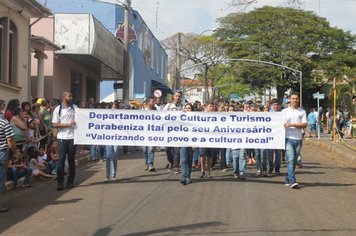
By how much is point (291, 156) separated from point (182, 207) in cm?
311

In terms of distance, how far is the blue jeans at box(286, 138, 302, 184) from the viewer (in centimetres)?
1072

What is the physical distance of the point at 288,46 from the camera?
54.3 m

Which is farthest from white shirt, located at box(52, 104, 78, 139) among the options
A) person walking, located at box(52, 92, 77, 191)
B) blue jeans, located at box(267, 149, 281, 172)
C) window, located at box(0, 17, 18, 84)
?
window, located at box(0, 17, 18, 84)

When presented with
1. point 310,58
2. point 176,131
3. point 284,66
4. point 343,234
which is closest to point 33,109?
point 176,131

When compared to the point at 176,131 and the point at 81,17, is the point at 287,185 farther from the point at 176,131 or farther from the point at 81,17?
the point at 81,17

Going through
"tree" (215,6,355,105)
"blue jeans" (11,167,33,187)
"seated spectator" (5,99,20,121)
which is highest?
"tree" (215,6,355,105)

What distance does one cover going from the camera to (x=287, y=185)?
11.1 m

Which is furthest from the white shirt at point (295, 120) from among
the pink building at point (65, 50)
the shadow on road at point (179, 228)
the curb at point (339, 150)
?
the pink building at point (65, 50)

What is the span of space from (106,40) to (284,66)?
1197 inches

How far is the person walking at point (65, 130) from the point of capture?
424 inches

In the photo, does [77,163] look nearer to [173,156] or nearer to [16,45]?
[173,156]

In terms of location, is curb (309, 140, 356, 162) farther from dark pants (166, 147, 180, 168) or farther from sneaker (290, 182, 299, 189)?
sneaker (290, 182, 299, 189)

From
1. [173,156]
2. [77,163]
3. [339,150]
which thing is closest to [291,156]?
[173,156]

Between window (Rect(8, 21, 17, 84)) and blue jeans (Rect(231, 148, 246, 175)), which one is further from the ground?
window (Rect(8, 21, 17, 84))
